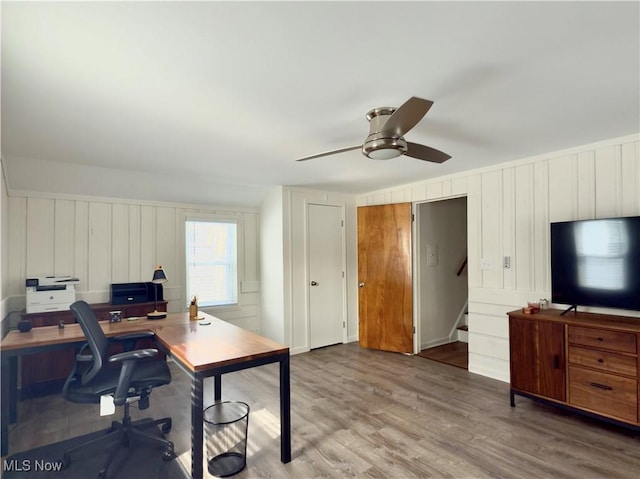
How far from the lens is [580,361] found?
266 centimetres

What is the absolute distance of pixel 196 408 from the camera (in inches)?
77.5

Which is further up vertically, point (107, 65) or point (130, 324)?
point (107, 65)

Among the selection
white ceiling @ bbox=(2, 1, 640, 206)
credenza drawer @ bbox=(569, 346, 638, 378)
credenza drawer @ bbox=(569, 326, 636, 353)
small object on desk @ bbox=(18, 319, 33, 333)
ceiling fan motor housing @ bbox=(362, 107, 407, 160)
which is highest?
white ceiling @ bbox=(2, 1, 640, 206)

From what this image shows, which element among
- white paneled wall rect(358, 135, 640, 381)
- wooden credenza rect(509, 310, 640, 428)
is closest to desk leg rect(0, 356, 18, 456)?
wooden credenza rect(509, 310, 640, 428)

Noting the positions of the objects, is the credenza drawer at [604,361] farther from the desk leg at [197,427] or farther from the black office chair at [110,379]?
the black office chair at [110,379]

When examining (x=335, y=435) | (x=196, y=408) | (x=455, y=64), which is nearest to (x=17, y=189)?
(x=196, y=408)

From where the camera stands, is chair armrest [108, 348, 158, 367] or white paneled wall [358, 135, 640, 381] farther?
white paneled wall [358, 135, 640, 381]

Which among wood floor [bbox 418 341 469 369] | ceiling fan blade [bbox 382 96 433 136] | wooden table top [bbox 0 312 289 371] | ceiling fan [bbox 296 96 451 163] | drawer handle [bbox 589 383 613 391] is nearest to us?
ceiling fan blade [bbox 382 96 433 136]

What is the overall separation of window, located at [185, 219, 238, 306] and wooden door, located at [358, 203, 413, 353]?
1940mm

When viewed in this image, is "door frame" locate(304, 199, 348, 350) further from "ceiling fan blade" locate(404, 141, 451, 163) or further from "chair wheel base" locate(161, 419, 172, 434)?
"ceiling fan blade" locate(404, 141, 451, 163)

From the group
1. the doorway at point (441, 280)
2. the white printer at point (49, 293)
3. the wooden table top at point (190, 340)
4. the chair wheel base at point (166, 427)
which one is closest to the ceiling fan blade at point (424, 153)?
the wooden table top at point (190, 340)

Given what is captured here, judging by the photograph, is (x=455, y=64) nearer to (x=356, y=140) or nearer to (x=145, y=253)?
(x=356, y=140)

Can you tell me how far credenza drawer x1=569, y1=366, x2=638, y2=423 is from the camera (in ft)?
7.91

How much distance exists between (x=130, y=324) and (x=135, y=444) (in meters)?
1.01
